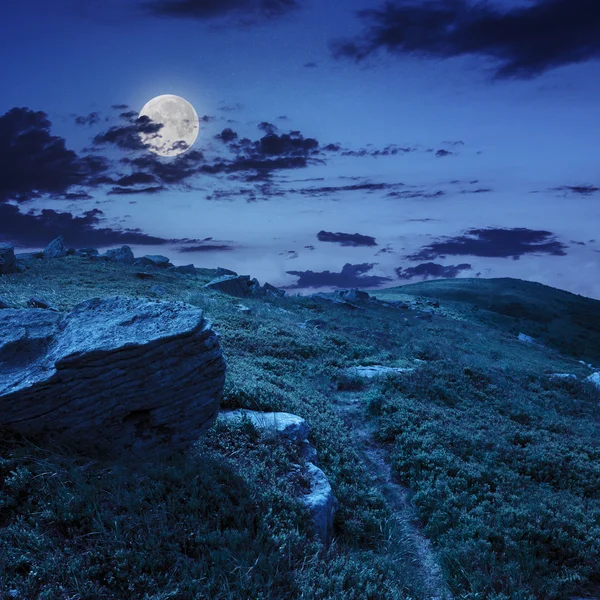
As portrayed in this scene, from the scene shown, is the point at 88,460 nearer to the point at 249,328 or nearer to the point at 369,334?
the point at 249,328

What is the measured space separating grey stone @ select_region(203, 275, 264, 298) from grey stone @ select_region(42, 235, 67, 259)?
64.4 ft

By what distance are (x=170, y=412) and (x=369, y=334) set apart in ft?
76.1

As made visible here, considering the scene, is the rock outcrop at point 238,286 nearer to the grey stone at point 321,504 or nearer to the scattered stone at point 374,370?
the scattered stone at point 374,370

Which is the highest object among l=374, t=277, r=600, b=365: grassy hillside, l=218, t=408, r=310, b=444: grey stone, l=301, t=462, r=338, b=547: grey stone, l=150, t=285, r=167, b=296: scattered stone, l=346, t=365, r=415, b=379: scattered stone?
l=218, t=408, r=310, b=444: grey stone

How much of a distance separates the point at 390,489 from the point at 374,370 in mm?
8819

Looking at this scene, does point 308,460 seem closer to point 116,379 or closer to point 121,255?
point 116,379

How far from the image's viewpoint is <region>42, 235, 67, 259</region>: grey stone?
5184 centimetres

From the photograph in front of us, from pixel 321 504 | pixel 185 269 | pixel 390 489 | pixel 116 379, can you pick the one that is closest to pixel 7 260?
pixel 185 269

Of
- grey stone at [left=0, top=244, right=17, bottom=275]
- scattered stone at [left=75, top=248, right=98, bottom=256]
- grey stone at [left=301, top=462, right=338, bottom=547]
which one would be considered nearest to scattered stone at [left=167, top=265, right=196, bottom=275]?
scattered stone at [left=75, top=248, right=98, bottom=256]

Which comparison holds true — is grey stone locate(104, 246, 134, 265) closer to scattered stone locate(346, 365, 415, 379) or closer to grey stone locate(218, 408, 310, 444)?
scattered stone locate(346, 365, 415, 379)

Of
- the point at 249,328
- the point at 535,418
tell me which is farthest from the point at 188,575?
the point at 249,328

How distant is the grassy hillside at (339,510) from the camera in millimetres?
6566

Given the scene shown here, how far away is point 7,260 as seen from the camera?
122 ft

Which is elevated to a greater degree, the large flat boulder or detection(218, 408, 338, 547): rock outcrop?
the large flat boulder
